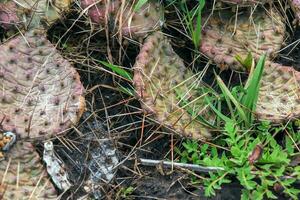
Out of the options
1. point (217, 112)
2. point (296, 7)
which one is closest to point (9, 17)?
point (217, 112)

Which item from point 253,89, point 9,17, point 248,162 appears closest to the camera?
point 248,162

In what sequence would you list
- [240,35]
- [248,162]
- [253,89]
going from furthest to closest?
[240,35]
[253,89]
[248,162]

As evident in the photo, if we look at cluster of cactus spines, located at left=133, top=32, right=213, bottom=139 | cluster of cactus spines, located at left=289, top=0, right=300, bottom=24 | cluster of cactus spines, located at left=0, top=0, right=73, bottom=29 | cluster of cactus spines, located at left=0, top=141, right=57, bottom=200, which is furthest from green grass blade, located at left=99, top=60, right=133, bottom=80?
cluster of cactus spines, located at left=289, top=0, right=300, bottom=24

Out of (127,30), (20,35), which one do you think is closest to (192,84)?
(127,30)

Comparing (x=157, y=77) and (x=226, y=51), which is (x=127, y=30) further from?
(x=226, y=51)

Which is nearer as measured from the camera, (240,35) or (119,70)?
(119,70)

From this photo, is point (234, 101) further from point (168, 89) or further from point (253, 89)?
point (168, 89)

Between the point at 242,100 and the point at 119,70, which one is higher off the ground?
the point at 119,70
